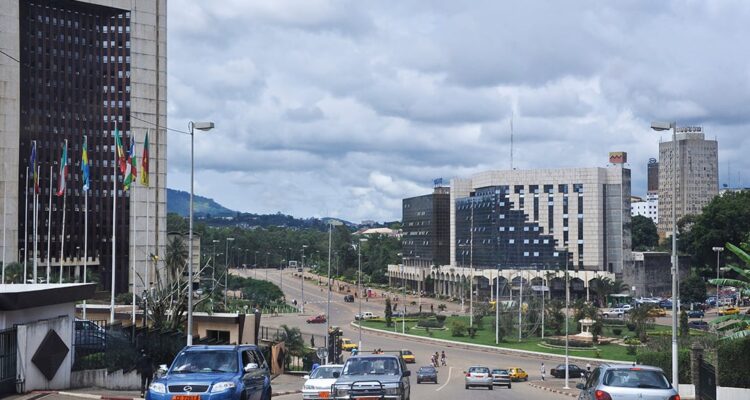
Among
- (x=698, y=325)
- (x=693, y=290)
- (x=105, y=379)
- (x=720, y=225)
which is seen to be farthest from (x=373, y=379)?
(x=720, y=225)

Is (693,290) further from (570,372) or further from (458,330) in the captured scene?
(570,372)

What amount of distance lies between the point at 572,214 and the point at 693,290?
68.1ft

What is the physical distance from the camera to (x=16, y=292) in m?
25.9

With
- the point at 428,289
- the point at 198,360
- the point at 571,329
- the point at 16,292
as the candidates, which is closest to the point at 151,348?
the point at 16,292

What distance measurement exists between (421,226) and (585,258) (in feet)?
129

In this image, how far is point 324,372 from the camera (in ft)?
100

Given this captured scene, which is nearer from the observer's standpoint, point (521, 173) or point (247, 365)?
point (247, 365)

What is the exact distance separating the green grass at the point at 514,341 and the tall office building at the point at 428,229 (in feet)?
165

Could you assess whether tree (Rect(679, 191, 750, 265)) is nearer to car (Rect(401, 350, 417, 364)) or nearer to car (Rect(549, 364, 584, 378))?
car (Rect(401, 350, 417, 364))

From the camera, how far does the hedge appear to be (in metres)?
34.5

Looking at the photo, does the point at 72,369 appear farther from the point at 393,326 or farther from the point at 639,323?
the point at 393,326

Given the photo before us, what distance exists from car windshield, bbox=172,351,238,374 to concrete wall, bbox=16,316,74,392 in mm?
7370

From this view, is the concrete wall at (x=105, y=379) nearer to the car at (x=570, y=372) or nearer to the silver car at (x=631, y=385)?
the silver car at (x=631, y=385)

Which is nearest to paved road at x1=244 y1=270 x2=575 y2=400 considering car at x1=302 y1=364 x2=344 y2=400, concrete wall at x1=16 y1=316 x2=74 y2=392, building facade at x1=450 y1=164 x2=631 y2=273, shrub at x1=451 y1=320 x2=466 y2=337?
shrub at x1=451 y1=320 x2=466 y2=337
